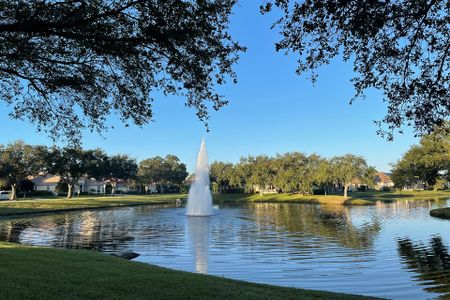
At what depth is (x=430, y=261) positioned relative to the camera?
17.3m

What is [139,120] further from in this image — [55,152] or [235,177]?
[235,177]

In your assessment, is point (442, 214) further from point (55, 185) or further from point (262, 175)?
point (55, 185)

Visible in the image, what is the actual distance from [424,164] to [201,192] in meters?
25.2

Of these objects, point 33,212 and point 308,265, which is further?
point 33,212

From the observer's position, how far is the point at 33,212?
43531 millimetres

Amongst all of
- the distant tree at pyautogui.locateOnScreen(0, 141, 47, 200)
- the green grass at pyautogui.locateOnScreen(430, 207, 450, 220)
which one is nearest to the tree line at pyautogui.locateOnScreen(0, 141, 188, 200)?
the distant tree at pyautogui.locateOnScreen(0, 141, 47, 200)

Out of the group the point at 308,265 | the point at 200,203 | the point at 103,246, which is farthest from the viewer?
the point at 200,203

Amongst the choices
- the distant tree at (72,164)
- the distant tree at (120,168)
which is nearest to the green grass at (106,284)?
the distant tree at (72,164)

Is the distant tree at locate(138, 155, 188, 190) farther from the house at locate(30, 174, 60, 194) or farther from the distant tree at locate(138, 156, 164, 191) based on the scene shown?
the house at locate(30, 174, 60, 194)

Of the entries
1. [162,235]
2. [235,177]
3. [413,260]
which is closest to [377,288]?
[413,260]

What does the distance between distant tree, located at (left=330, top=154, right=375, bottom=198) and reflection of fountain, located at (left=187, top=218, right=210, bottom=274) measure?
179 feet

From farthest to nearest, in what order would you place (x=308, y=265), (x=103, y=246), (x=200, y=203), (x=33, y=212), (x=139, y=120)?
(x=200, y=203)
(x=33, y=212)
(x=103, y=246)
(x=308, y=265)
(x=139, y=120)

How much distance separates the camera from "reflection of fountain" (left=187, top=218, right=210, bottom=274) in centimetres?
1652

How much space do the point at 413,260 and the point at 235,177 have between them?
293ft
